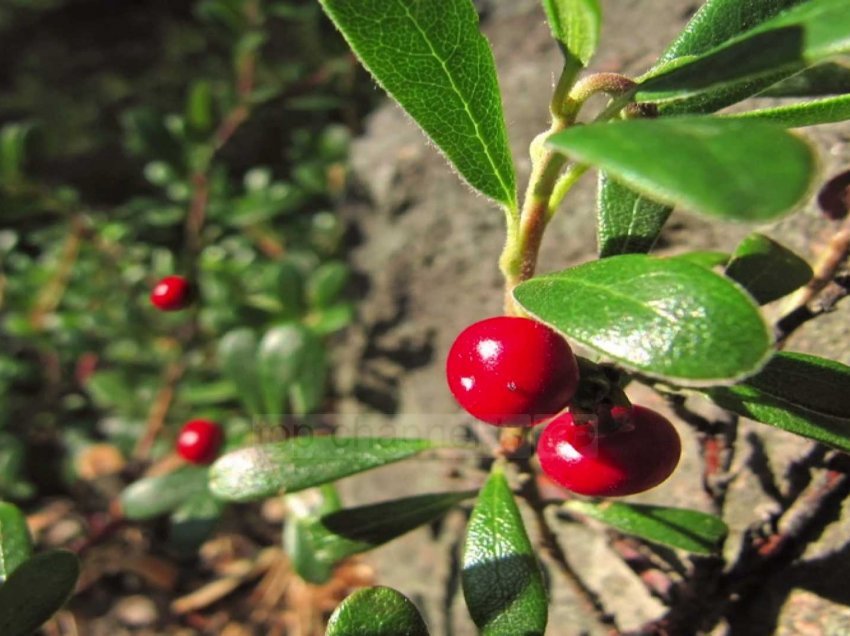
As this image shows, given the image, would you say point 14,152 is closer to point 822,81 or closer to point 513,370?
point 513,370

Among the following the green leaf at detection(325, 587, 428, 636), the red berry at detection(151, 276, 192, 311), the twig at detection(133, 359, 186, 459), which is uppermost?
the green leaf at detection(325, 587, 428, 636)

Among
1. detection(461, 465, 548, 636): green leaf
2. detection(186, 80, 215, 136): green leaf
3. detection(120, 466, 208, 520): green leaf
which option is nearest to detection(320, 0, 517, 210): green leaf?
detection(461, 465, 548, 636): green leaf

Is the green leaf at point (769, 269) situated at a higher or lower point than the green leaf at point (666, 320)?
lower

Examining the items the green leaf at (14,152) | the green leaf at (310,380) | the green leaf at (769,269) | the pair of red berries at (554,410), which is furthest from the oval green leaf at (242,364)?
the green leaf at (769,269)

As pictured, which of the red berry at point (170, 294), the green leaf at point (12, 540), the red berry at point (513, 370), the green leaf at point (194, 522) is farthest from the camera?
the green leaf at point (194, 522)

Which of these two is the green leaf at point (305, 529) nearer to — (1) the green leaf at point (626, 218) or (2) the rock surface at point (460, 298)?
(2) the rock surface at point (460, 298)

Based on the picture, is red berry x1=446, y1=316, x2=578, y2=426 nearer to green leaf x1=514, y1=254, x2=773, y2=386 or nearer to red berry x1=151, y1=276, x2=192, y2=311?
green leaf x1=514, y1=254, x2=773, y2=386
